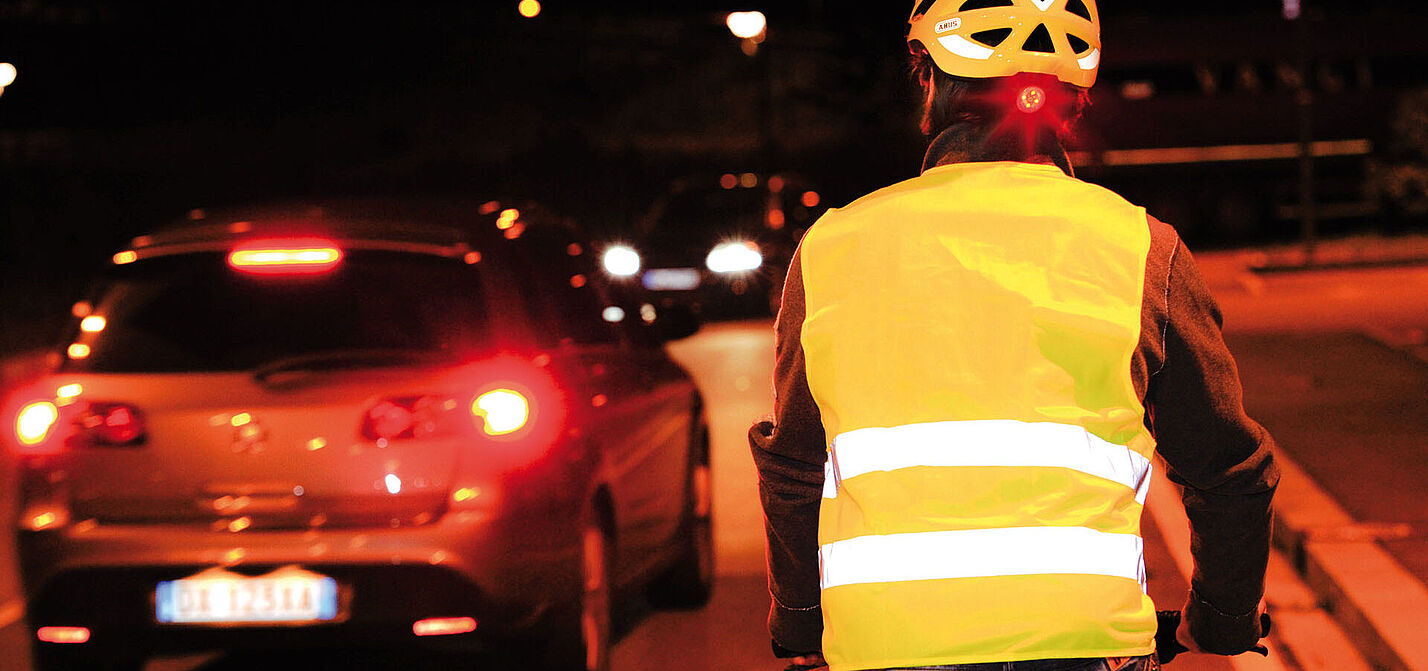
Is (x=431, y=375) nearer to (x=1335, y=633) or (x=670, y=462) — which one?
(x=670, y=462)

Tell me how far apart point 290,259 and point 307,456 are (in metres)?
0.66

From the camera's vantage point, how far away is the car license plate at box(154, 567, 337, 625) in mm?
4688

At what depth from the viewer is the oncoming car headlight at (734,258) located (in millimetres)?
18922

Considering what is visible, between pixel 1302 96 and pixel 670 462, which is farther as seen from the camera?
pixel 1302 96

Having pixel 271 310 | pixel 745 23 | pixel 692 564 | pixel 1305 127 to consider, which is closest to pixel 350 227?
pixel 271 310

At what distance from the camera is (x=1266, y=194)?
34281 mm

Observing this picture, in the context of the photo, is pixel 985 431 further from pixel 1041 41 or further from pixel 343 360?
pixel 343 360

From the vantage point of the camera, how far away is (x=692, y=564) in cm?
682

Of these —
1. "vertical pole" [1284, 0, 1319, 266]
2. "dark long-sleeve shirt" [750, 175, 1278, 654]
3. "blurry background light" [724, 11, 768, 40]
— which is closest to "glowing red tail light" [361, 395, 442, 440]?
"dark long-sleeve shirt" [750, 175, 1278, 654]

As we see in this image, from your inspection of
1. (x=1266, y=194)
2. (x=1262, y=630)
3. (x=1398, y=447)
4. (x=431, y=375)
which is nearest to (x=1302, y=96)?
(x=1266, y=194)

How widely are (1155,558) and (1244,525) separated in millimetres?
5293

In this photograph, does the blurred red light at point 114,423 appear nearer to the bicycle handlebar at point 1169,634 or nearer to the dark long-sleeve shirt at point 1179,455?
the dark long-sleeve shirt at point 1179,455

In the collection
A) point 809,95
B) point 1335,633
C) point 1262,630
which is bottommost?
point 1335,633

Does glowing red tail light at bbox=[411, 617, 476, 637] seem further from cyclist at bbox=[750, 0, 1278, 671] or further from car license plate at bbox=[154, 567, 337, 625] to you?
cyclist at bbox=[750, 0, 1278, 671]
